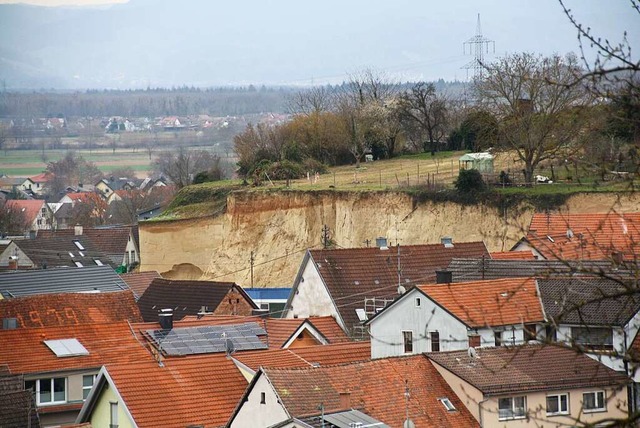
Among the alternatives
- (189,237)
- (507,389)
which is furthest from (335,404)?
(189,237)

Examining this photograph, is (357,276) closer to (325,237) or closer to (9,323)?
(9,323)

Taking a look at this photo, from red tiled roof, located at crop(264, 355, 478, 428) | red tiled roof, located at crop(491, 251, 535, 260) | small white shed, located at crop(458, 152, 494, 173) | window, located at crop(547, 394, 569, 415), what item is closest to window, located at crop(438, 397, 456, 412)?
red tiled roof, located at crop(264, 355, 478, 428)

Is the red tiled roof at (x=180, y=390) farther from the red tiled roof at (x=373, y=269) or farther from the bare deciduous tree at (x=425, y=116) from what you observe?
the bare deciduous tree at (x=425, y=116)

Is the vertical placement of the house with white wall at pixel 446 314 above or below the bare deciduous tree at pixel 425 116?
below

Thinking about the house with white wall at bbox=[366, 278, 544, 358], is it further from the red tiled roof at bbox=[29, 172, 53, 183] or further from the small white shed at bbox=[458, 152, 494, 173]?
the red tiled roof at bbox=[29, 172, 53, 183]

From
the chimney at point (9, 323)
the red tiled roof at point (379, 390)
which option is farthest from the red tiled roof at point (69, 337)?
the red tiled roof at point (379, 390)

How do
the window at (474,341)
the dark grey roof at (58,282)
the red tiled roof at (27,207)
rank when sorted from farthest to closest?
the red tiled roof at (27,207)
the dark grey roof at (58,282)
the window at (474,341)
